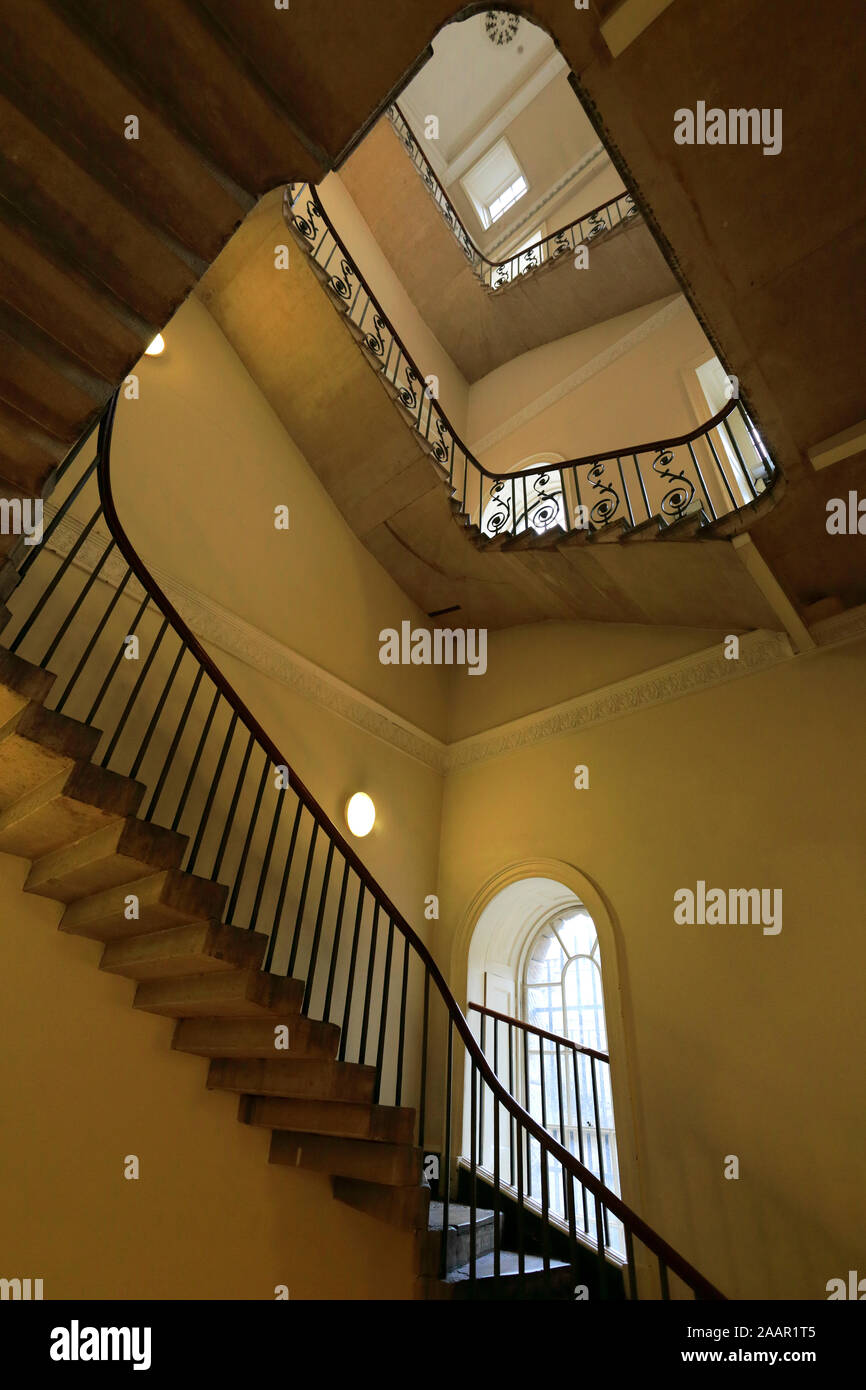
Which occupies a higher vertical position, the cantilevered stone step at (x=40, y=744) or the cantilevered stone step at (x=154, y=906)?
the cantilevered stone step at (x=40, y=744)

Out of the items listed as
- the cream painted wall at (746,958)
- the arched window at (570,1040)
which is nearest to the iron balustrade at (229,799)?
the arched window at (570,1040)

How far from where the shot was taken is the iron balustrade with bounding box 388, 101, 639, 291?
8.71 metres

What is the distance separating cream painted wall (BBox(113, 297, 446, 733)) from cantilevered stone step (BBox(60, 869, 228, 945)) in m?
2.56

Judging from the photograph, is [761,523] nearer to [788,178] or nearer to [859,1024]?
[788,178]

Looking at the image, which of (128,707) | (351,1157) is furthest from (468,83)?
(351,1157)

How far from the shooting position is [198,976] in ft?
11.8

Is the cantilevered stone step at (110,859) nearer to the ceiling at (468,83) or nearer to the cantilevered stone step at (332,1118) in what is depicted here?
the cantilevered stone step at (332,1118)

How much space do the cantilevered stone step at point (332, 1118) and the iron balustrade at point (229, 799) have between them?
11 centimetres

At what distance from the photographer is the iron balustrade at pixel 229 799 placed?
12.3 ft

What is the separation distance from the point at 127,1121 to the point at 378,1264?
1.91 m

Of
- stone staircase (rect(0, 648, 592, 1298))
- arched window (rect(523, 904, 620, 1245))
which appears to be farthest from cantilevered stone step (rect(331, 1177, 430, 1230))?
arched window (rect(523, 904, 620, 1245))

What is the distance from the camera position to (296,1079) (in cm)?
359

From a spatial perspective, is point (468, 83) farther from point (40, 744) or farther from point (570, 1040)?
point (570, 1040)
